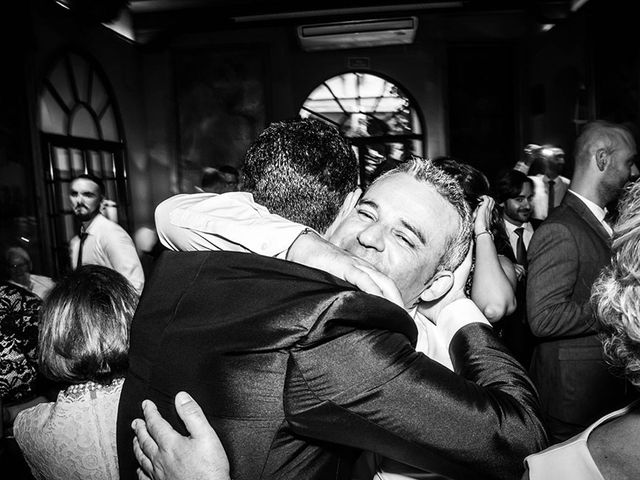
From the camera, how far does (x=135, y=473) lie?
Result: 42.3 inches

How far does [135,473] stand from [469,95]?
7.39 metres

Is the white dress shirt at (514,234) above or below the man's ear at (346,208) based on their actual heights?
below

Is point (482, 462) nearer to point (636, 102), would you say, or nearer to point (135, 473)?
point (135, 473)

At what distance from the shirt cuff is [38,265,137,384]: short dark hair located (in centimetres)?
81

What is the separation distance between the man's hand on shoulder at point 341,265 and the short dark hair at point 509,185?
288 centimetres

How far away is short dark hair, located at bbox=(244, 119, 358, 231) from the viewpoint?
1.15 m

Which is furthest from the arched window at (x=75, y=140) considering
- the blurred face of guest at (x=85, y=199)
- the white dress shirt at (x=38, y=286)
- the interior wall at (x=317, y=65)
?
the white dress shirt at (x=38, y=286)

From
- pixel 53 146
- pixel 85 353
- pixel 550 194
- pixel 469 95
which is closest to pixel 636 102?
pixel 550 194

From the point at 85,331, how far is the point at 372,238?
787 millimetres

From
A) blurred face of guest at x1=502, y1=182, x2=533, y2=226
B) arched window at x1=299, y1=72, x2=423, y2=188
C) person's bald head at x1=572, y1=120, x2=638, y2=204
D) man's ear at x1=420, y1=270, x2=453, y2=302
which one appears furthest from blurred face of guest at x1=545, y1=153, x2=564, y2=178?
man's ear at x1=420, y1=270, x2=453, y2=302

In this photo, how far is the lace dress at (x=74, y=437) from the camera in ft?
4.19

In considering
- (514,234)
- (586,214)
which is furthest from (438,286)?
(514,234)

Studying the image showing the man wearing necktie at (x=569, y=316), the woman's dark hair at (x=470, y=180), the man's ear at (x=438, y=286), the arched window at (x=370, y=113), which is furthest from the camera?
the arched window at (x=370, y=113)

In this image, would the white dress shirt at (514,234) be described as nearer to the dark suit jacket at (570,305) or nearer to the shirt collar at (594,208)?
the shirt collar at (594,208)
